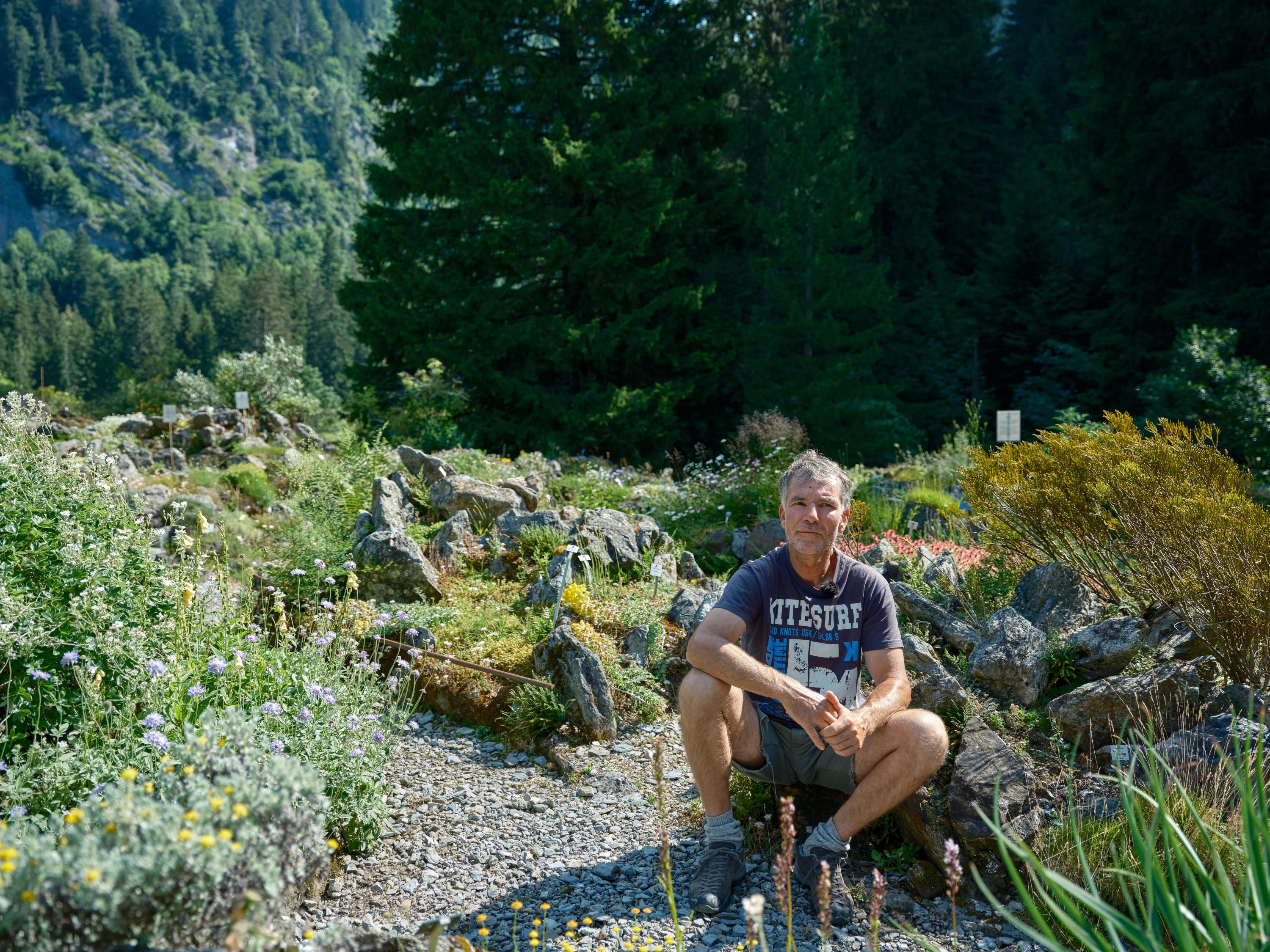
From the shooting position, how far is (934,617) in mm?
3781

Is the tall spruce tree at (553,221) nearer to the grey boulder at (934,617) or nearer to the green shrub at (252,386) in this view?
the green shrub at (252,386)

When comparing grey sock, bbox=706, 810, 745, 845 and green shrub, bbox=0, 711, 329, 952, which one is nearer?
green shrub, bbox=0, 711, 329, 952

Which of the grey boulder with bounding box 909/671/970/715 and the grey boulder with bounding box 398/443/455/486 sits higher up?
the grey boulder with bounding box 398/443/455/486

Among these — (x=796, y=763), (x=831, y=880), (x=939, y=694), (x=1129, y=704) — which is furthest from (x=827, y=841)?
(x=1129, y=704)

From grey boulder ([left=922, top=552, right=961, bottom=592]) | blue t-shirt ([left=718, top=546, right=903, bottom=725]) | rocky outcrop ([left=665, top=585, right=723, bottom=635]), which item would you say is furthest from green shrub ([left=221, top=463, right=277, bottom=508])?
blue t-shirt ([left=718, top=546, right=903, bottom=725])

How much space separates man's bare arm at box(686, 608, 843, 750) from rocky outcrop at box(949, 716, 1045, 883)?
1.25ft

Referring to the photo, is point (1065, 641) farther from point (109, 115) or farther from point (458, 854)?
point (109, 115)

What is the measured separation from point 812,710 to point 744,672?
0.69ft

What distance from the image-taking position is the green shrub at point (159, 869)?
1.19 meters

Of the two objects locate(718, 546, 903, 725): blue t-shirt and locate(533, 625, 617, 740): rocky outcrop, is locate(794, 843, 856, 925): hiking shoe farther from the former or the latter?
locate(533, 625, 617, 740): rocky outcrop

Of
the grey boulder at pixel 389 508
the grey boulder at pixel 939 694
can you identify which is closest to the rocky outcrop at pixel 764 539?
the grey boulder at pixel 389 508

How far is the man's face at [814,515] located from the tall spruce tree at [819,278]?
9644 mm

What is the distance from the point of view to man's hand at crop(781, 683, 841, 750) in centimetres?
228

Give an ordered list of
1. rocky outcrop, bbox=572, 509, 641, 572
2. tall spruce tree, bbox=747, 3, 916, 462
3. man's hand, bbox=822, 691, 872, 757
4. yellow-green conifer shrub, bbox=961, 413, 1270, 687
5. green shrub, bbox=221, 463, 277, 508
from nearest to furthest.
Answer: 1. man's hand, bbox=822, 691, 872, 757
2. yellow-green conifer shrub, bbox=961, 413, 1270, 687
3. rocky outcrop, bbox=572, 509, 641, 572
4. green shrub, bbox=221, 463, 277, 508
5. tall spruce tree, bbox=747, 3, 916, 462
